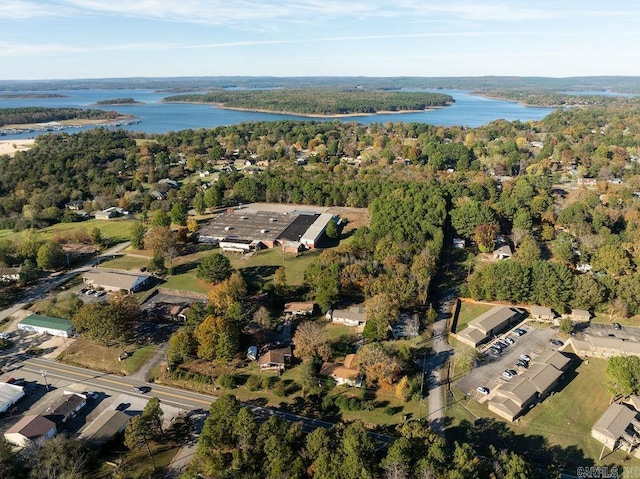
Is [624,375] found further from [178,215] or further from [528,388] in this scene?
[178,215]

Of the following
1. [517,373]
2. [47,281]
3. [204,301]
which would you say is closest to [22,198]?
[47,281]

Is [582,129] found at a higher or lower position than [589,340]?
higher

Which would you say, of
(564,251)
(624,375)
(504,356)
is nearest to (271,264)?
(504,356)

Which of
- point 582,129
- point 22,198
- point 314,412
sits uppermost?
point 582,129

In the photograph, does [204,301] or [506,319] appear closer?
[506,319]

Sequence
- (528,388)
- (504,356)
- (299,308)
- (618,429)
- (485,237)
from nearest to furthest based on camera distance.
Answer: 1. (618,429)
2. (528,388)
3. (504,356)
4. (299,308)
5. (485,237)

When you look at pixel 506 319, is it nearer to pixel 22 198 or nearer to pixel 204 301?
pixel 204 301
